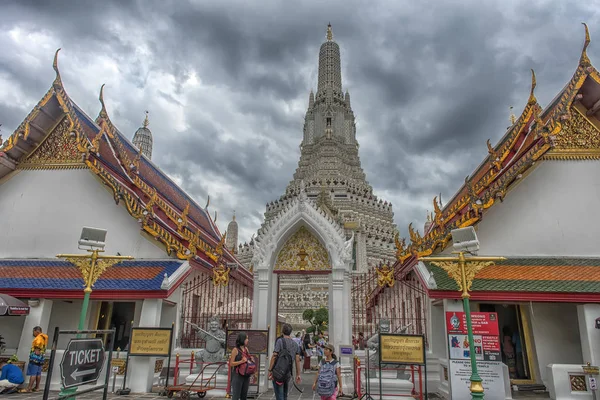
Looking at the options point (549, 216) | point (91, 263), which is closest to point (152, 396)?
point (91, 263)

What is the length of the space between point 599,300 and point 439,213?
3585mm

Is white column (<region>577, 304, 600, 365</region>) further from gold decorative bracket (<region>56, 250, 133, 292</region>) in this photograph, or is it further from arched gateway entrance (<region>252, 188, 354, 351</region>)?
gold decorative bracket (<region>56, 250, 133, 292</region>)

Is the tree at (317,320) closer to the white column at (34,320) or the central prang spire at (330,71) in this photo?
the white column at (34,320)

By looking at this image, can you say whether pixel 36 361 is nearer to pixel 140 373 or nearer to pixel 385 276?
pixel 140 373

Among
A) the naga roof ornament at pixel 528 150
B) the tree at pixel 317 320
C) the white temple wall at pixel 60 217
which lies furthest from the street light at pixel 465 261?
the tree at pixel 317 320

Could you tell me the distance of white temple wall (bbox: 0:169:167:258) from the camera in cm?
1062

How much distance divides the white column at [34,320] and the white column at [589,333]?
11363 millimetres

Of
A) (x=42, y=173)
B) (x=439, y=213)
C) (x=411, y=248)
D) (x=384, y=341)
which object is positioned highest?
(x=42, y=173)

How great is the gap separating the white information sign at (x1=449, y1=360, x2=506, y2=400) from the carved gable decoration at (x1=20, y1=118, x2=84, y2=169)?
34.8 ft

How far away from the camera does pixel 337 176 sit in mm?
44219

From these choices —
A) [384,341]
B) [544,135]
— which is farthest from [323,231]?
[544,135]

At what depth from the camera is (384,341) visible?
7270 millimetres

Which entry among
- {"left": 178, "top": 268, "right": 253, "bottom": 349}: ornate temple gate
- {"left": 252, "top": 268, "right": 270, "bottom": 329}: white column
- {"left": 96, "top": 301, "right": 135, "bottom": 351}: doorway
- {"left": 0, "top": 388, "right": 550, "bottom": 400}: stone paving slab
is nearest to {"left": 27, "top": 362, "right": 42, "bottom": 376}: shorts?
{"left": 0, "top": 388, "right": 550, "bottom": 400}: stone paving slab

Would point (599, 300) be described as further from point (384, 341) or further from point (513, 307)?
point (384, 341)
